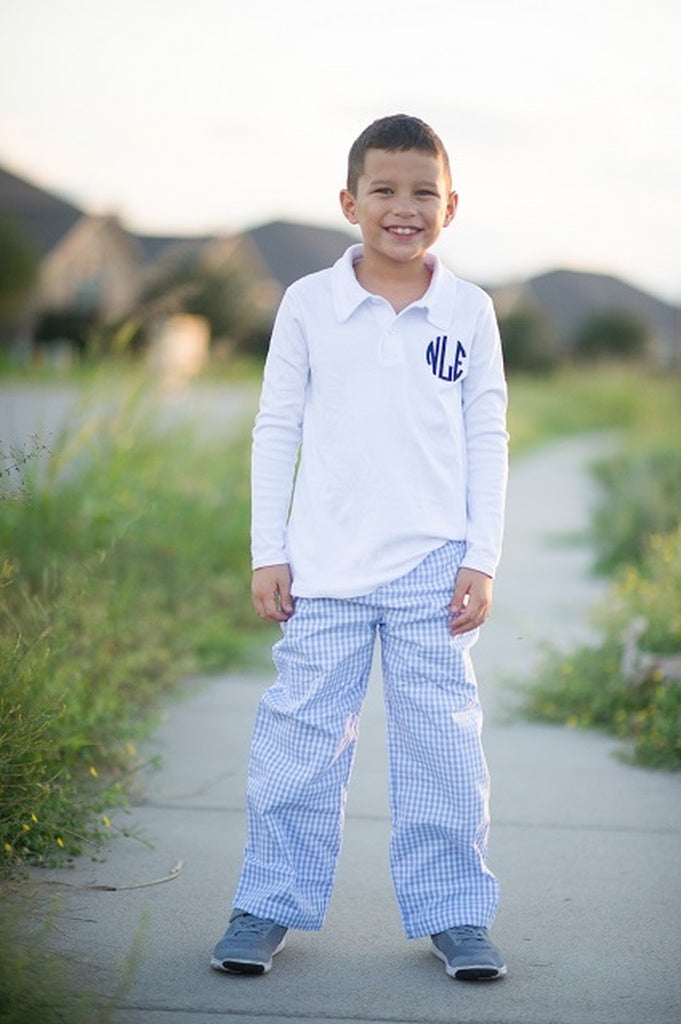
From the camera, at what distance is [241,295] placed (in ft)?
63.3

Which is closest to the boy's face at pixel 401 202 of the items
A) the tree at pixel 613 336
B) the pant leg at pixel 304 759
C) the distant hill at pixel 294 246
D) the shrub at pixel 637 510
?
the pant leg at pixel 304 759

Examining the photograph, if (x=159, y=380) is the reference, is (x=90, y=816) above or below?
below

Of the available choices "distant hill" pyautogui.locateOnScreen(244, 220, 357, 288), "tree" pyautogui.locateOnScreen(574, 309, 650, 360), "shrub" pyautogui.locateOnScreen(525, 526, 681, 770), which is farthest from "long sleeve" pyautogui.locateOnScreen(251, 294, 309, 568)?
"tree" pyautogui.locateOnScreen(574, 309, 650, 360)

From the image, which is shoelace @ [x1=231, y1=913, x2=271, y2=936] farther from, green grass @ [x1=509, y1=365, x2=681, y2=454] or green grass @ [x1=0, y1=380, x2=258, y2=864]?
green grass @ [x1=509, y1=365, x2=681, y2=454]

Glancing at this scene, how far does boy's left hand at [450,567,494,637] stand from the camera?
270 cm

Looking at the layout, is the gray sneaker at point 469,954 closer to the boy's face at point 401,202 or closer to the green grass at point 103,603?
the green grass at point 103,603

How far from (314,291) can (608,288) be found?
52446 millimetres

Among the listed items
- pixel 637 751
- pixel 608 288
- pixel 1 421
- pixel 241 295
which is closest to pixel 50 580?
pixel 637 751

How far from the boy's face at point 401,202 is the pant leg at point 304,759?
695 millimetres

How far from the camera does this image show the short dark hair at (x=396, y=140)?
8.92 feet

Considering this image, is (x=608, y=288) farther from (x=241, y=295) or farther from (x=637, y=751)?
(x=637, y=751)

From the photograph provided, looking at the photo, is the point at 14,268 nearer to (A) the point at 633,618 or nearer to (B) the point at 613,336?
(B) the point at 613,336

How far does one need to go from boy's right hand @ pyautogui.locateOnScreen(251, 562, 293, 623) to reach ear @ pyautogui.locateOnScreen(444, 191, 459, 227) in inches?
29.8

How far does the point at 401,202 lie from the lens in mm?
2705
